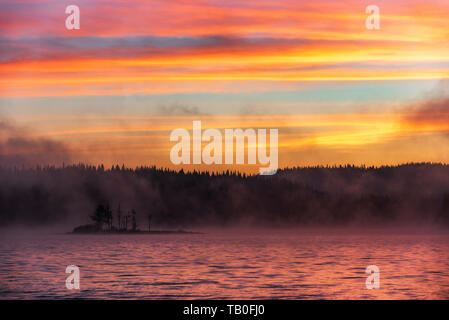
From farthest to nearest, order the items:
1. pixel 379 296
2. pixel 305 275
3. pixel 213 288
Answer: pixel 305 275 < pixel 213 288 < pixel 379 296

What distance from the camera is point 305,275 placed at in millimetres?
84125

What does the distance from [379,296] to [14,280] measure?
4619 centimetres

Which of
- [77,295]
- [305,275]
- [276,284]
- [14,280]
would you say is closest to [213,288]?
[276,284]
